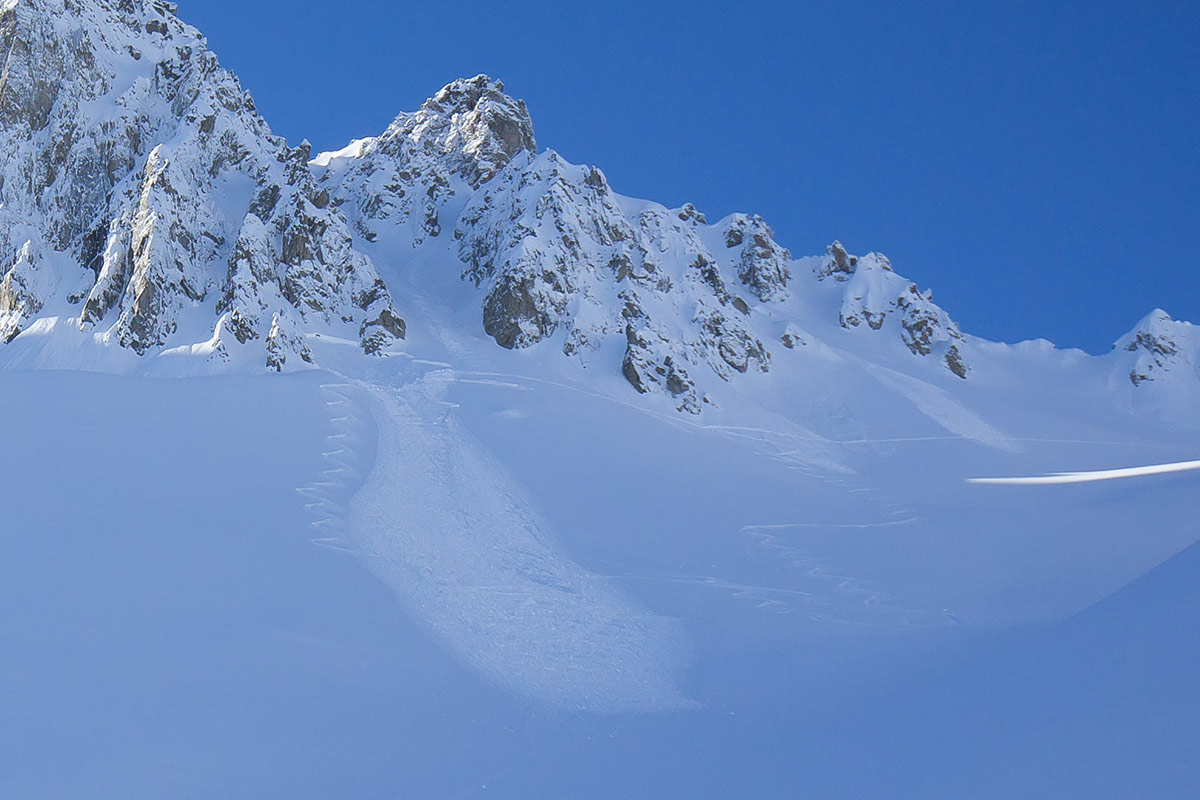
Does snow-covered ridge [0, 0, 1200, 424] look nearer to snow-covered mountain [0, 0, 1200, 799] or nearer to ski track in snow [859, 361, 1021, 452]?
snow-covered mountain [0, 0, 1200, 799]

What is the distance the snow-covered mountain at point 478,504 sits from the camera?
322 inches

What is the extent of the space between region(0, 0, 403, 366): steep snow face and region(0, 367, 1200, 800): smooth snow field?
11.1 m

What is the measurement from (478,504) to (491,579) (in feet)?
18.8

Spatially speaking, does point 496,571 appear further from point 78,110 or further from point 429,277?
point 78,110

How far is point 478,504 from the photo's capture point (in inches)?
827

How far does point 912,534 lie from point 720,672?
37.3 feet

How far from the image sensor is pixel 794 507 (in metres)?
24.6

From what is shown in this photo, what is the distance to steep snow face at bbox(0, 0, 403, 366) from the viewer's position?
37.3 meters

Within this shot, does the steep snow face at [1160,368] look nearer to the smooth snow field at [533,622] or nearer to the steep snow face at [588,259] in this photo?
the steep snow face at [588,259]

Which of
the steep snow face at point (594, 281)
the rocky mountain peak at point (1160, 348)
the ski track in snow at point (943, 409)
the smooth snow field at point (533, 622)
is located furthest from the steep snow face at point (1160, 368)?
the smooth snow field at point (533, 622)

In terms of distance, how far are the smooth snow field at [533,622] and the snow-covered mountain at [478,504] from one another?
69mm

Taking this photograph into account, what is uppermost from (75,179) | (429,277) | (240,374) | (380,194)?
(380,194)

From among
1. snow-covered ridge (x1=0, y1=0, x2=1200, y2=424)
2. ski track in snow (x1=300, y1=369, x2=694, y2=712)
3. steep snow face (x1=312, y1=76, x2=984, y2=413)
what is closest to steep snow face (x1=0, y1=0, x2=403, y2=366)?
snow-covered ridge (x1=0, y1=0, x2=1200, y2=424)

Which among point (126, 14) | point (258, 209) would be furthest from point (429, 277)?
point (126, 14)
